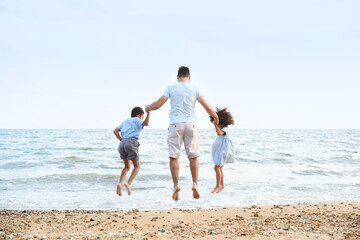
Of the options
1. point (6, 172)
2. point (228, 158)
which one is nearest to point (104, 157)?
point (6, 172)

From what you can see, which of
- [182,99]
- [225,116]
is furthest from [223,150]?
[182,99]

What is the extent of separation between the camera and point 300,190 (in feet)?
48.6

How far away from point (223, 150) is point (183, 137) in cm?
121

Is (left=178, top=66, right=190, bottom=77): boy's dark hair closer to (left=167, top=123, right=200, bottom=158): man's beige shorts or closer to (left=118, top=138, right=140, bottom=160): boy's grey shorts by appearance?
(left=167, top=123, right=200, bottom=158): man's beige shorts

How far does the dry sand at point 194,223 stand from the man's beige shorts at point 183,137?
9.17 feet

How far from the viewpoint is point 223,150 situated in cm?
704

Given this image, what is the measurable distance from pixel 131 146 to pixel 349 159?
855 inches

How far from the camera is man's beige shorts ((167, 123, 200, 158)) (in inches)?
238

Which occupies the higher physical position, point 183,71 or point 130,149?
point 183,71

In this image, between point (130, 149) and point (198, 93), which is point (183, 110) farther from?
point (130, 149)

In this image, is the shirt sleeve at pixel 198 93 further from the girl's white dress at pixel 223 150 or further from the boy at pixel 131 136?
the boy at pixel 131 136

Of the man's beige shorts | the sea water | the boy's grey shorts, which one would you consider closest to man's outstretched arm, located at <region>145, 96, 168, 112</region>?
the man's beige shorts

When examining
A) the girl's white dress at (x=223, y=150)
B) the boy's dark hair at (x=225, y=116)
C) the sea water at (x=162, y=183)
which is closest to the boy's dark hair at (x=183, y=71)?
the boy's dark hair at (x=225, y=116)

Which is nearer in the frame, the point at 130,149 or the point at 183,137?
the point at 183,137
